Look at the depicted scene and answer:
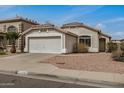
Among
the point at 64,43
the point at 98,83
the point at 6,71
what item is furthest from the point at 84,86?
the point at 64,43

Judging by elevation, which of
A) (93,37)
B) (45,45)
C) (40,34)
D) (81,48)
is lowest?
(81,48)

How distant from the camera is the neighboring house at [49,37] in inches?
890

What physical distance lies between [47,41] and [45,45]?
1.98 ft

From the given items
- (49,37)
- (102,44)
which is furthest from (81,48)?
(102,44)

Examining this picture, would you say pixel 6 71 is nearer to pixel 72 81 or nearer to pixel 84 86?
pixel 72 81

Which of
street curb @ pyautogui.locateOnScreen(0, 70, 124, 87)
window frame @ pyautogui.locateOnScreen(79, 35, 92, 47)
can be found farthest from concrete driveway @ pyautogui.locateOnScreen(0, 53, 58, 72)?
window frame @ pyautogui.locateOnScreen(79, 35, 92, 47)

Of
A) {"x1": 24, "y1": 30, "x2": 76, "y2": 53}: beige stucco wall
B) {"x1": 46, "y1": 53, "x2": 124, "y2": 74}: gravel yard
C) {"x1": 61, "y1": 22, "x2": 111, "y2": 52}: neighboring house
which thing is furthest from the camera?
{"x1": 61, "y1": 22, "x2": 111, "y2": 52}: neighboring house

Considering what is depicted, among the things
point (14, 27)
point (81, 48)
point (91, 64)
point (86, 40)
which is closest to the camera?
point (91, 64)

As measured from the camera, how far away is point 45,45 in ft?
75.9

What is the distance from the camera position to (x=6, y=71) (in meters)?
10.4

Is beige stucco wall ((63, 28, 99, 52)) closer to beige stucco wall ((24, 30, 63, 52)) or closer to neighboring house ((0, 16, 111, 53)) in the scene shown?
neighboring house ((0, 16, 111, 53))

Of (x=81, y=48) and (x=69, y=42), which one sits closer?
(x=69, y=42)

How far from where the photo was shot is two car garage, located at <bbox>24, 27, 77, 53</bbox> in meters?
22.3

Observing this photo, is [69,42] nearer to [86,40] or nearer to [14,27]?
[86,40]
